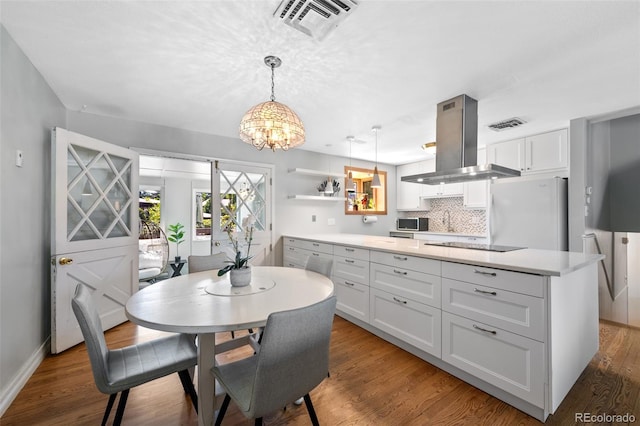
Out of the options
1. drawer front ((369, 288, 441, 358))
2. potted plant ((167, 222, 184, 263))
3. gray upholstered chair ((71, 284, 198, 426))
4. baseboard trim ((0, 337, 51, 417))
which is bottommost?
baseboard trim ((0, 337, 51, 417))

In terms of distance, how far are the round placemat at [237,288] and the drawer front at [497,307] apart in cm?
128

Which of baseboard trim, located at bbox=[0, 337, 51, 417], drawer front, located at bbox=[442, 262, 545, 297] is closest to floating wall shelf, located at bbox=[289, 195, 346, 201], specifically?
drawer front, located at bbox=[442, 262, 545, 297]

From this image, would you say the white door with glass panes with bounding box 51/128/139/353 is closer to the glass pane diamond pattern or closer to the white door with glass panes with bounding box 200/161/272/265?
the glass pane diamond pattern

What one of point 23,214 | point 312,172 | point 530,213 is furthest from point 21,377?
point 530,213

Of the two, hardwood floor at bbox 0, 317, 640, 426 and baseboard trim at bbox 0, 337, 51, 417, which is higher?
baseboard trim at bbox 0, 337, 51, 417

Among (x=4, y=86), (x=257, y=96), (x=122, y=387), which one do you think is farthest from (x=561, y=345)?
(x=4, y=86)

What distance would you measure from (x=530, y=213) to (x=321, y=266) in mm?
2822

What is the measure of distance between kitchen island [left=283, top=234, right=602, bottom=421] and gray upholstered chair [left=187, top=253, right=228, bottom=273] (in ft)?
4.90

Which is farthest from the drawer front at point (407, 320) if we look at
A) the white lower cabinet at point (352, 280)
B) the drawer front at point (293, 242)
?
the drawer front at point (293, 242)

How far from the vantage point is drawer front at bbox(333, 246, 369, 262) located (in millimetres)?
2717

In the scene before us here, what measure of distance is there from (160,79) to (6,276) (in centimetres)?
174

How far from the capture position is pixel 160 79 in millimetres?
2240

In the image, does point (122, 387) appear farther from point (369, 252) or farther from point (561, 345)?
point (561, 345)

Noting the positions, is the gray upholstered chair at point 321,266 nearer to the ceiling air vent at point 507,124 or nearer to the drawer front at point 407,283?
the drawer front at point 407,283
